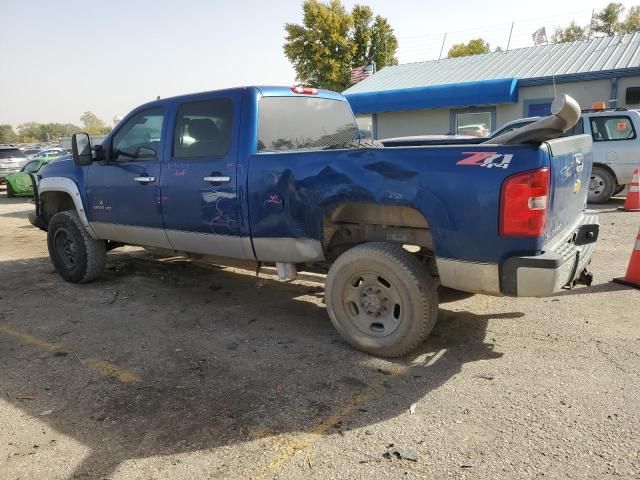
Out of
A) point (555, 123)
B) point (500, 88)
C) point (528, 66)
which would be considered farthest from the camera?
point (528, 66)

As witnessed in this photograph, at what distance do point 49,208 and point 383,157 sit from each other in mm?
5020

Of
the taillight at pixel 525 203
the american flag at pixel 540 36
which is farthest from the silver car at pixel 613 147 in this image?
the american flag at pixel 540 36

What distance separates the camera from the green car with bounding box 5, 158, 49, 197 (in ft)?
54.5

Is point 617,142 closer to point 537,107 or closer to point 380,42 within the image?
point 537,107

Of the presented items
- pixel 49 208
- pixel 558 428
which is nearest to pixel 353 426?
pixel 558 428

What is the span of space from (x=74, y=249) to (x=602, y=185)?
9955mm

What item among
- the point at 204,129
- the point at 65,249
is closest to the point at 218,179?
the point at 204,129

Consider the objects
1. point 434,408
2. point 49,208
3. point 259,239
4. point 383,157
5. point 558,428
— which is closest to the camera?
point 558,428

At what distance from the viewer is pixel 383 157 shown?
348 centimetres

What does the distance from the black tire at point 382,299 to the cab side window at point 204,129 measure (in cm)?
157

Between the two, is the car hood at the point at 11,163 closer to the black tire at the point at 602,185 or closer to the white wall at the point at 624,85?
the black tire at the point at 602,185

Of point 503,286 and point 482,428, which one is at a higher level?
point 503,286

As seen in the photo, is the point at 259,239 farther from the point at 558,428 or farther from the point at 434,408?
the point at 558,428

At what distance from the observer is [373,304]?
3.78 m
